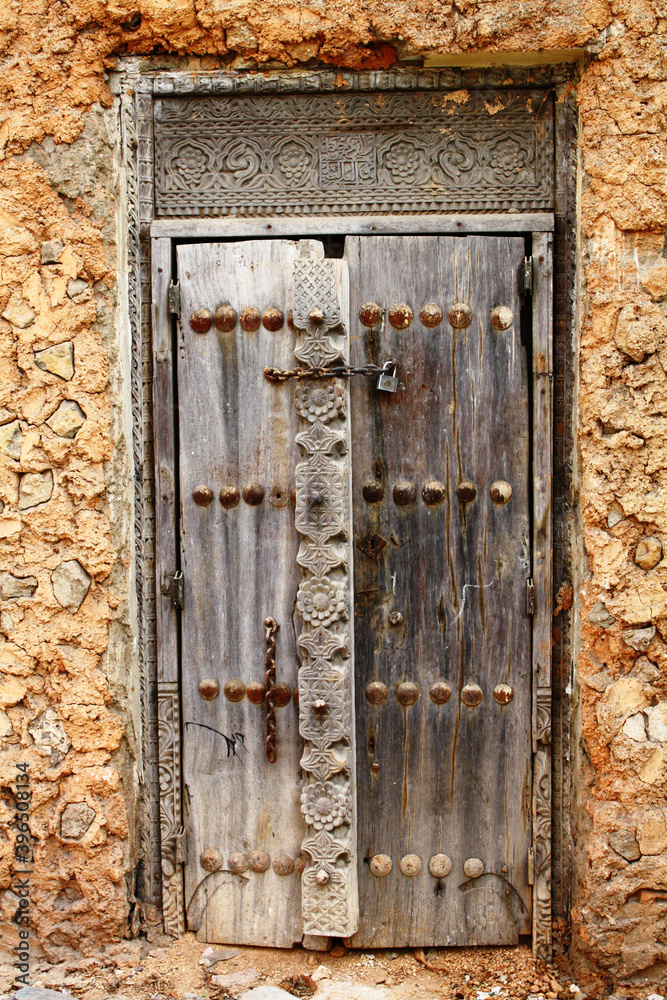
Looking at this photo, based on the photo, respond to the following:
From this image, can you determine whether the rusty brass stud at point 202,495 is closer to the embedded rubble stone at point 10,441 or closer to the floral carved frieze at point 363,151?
the embedded rubble stone at point 10,441

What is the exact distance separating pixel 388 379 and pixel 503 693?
1.02 meters

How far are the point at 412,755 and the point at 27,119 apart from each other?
2236 millimetres

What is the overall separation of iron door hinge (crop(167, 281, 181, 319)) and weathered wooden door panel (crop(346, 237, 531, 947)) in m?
0.53

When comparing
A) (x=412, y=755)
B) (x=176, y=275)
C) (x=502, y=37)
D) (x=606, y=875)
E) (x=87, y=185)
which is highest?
(x=502, y=37)

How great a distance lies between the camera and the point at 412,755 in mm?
2252

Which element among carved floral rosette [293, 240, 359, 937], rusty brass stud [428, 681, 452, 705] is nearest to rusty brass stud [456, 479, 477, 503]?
carved floral rosette [293, 240, 359, 937]

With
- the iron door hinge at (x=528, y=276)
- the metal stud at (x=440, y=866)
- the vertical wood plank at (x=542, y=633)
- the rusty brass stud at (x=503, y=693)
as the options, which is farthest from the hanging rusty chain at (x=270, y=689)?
the iron door hinge at (x=528, y=276)

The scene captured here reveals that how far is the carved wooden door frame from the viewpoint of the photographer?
2.18m

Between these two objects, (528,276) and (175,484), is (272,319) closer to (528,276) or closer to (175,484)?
(175,484)

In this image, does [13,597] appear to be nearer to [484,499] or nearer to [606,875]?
[484,499]

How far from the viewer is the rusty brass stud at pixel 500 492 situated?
2203 millimetres

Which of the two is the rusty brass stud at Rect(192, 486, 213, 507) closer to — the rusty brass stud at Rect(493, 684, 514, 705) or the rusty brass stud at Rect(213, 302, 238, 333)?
the rusty brass stud at Rect(213, 302, 238, 333)

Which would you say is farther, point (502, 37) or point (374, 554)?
point (374, 554)

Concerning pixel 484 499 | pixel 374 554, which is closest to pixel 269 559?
pixel 374 554
